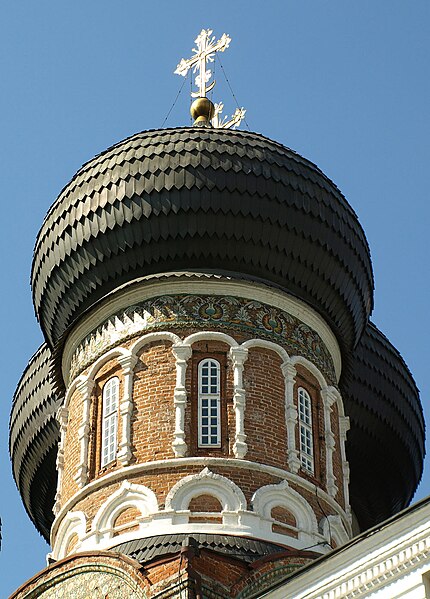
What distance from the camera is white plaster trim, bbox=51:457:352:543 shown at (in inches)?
653

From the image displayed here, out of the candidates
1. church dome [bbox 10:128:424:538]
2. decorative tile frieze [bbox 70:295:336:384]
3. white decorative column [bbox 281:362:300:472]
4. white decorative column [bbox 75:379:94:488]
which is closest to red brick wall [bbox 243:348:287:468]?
white decorative column [bbox 281:362:300:472]

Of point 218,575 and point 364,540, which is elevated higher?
point 218,575

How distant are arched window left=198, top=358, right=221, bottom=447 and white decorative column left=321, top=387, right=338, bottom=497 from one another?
1282 millimetres

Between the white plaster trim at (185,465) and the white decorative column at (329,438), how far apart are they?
252 millimetres

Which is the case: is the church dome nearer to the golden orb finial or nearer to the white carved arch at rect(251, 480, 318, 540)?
the golden orb finial

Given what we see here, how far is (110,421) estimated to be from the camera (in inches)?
687

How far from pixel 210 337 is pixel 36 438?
15.1 feet

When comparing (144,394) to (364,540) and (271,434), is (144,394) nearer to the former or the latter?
(271,434)

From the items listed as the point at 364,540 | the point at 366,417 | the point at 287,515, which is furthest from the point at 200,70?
the point at 364,540

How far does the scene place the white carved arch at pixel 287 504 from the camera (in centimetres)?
1638

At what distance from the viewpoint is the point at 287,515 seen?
16516 millimetres

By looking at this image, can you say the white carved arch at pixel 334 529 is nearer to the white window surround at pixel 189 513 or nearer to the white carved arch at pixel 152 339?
the white window surround at pixel 189 513

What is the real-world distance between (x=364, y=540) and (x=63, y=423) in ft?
20.9

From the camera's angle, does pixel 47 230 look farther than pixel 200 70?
No
